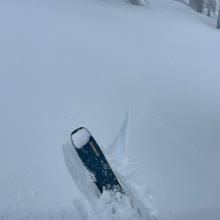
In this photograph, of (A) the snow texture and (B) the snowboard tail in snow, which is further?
(B) the snowboard tail in snow

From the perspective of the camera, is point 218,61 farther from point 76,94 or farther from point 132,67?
point 76,94

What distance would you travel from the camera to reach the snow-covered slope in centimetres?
301

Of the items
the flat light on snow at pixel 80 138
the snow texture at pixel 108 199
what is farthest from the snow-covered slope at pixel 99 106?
the flat light on snow at pixel 80 138

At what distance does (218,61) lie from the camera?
687 cm

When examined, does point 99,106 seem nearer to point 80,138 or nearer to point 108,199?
point 80,138

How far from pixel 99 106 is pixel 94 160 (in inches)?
42.8

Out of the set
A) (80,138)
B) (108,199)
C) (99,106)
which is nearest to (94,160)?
(80,138)

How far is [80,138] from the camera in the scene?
331 centimetres

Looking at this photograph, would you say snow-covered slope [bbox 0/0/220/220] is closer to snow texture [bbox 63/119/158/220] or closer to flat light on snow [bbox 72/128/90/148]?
snow texture [bbox 63/119/158/220]

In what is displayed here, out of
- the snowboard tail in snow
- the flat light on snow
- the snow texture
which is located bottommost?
the snow texture

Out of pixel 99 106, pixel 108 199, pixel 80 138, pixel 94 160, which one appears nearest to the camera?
pixel 108 199

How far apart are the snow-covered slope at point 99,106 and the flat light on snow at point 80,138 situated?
0.65 feet

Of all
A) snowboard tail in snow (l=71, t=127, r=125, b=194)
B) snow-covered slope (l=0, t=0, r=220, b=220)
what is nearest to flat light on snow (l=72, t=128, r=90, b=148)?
snowboard tail in snow (l=71, t=127, r=125, b=194)

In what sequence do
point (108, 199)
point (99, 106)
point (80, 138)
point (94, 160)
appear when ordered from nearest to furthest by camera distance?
point (108, 199) < point (94, 160) < point (80, 138) < point (99, 106)
